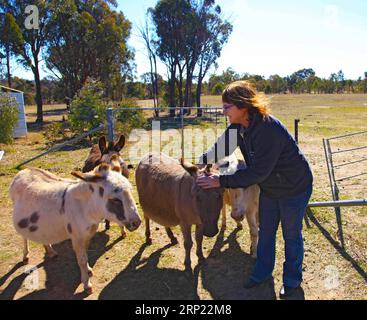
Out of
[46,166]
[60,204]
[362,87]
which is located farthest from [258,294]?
[362,87]

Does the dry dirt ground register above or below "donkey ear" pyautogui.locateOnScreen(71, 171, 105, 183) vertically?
below

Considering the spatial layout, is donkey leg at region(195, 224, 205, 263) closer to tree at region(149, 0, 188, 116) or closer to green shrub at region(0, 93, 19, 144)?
green shrub at region(0, 93, 19, 144)

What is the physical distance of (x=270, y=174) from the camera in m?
3.69

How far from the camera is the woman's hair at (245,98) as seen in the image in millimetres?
3432

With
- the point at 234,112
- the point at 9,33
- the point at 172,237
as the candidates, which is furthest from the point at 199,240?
the point at 9,33

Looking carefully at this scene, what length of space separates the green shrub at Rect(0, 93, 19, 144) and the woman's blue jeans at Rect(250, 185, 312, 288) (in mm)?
14850

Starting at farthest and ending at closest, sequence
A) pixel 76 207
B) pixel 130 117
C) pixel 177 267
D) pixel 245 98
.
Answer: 1. pixel 130 117
2. pixel 177 267
3. pixel 76 207
4. pixel 245 98

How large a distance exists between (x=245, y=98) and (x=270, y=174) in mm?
947

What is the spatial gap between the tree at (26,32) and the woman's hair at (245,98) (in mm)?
27874

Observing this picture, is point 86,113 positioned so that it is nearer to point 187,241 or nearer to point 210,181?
point 187,241

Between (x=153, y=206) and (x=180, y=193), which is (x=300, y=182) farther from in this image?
(x=153, y=206)

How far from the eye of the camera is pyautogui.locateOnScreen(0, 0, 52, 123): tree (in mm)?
26422

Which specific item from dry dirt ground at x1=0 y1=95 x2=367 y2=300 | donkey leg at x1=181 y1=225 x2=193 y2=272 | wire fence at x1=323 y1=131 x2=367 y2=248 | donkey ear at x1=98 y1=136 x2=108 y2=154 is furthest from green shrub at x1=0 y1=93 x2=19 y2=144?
wire fence at x1=323 y1=131 x2=367 y2=248

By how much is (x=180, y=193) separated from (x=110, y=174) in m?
1.20
